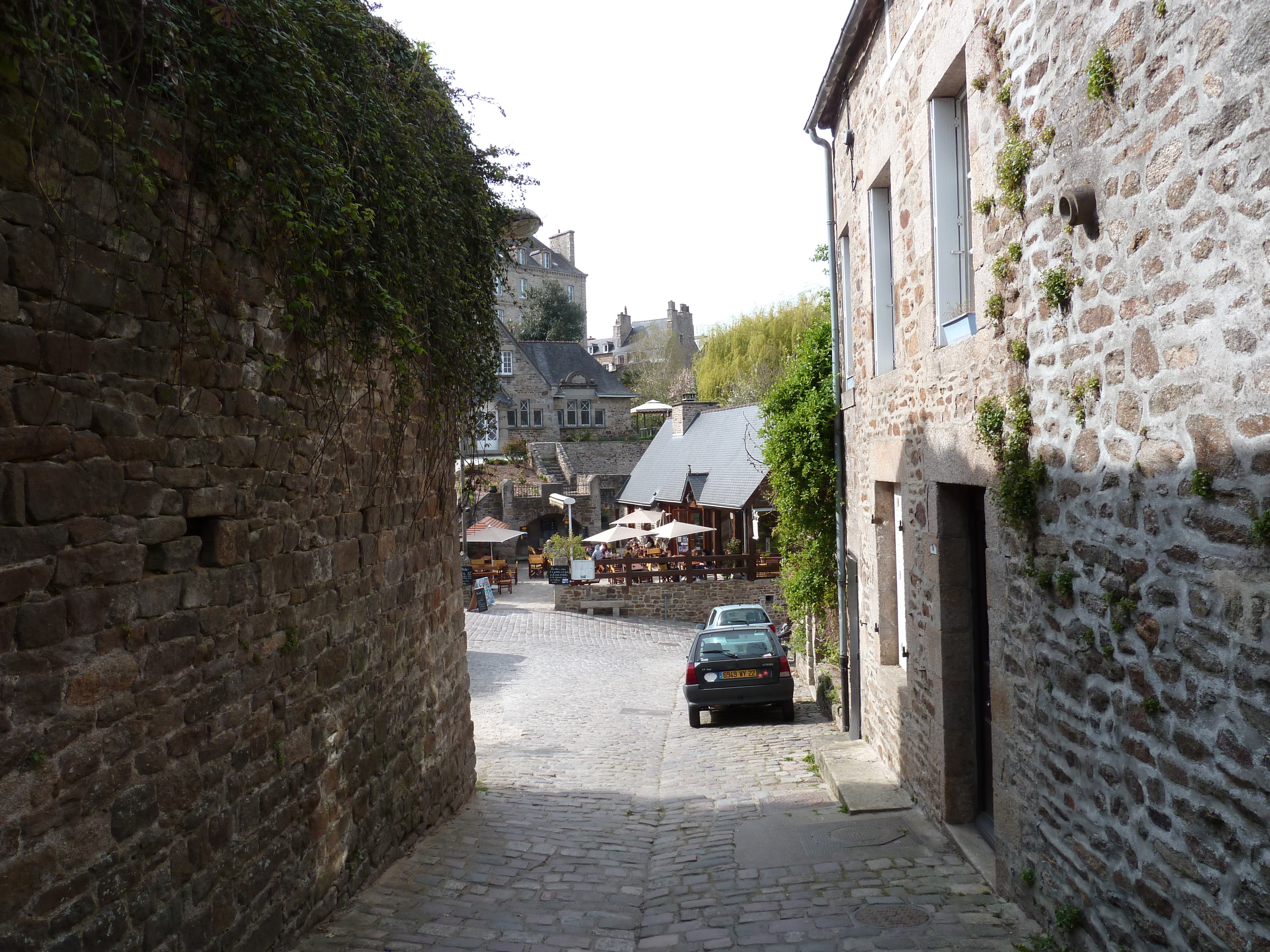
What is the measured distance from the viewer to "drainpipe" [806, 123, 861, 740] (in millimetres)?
10016

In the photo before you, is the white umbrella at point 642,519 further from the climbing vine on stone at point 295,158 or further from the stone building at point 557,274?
the stone building at point 557,274

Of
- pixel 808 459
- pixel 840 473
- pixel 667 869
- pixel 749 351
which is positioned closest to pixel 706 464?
pixel 749 351

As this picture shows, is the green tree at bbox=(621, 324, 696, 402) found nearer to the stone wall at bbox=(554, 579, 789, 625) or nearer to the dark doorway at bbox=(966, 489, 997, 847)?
the stone wall at bbox=(554, 579, 789, 625)

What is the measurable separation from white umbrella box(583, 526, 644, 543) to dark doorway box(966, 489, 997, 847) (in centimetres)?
2082

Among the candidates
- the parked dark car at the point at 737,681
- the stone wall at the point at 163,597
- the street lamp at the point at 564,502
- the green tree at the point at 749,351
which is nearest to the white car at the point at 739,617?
the parked dark car at the point at 737,681

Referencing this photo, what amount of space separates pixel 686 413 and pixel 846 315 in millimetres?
23580

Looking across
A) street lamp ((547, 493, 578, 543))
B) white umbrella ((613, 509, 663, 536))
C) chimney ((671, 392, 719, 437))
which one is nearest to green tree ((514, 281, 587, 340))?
street lamp ((547, 493, 578, 543))

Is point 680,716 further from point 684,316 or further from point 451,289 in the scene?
point 684,316

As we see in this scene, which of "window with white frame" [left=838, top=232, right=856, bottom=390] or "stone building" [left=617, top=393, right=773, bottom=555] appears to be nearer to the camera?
"window with white frame" [left=838, top=232, right=856, bottom=390]

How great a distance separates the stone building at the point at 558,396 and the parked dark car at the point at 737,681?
31458 mm

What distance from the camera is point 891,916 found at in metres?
5.13

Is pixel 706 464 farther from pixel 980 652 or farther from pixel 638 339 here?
pixel 638 339

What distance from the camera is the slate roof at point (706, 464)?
26.1 metres

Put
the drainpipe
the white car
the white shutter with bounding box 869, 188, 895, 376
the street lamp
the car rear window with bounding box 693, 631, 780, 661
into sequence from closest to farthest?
the white shutter with bounding box 869, 188, 895, 376 < the drainpipe < the car rear window with bounding box 693, 631, 780, 661 < the white car < the street lamp
